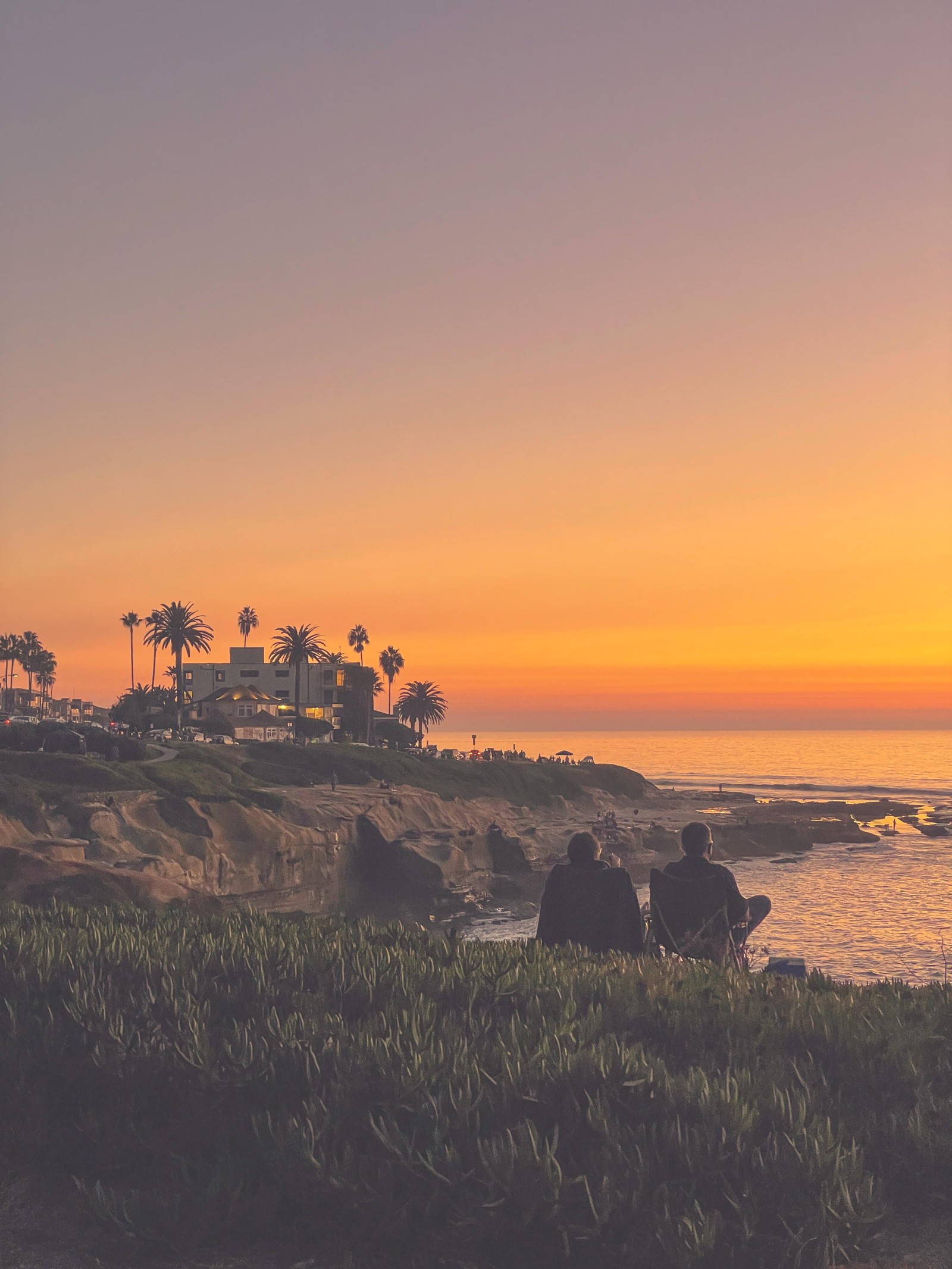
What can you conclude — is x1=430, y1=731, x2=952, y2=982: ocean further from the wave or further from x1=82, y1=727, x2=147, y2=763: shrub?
the wave

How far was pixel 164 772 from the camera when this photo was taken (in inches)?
1890

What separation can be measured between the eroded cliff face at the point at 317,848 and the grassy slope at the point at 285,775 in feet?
7.31

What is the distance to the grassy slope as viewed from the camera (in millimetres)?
42094

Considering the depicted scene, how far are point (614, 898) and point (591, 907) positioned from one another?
201mm

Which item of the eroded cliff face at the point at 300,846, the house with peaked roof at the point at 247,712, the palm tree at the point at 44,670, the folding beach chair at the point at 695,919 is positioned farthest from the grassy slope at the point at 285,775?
the palm tree at the point at 44,670

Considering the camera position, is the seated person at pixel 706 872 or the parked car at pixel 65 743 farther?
the parked car at pixel 65 743

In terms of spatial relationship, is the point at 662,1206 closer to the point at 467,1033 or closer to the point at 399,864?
the point at 467,1033

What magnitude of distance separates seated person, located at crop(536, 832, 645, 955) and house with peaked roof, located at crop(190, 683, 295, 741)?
4007 inches

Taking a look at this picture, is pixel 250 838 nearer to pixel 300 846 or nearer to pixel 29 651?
pixel 300 846

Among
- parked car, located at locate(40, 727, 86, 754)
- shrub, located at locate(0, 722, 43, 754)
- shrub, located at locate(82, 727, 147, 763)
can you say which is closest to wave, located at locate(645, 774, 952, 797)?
shrub, located at locate(82, 727, 147, 763)

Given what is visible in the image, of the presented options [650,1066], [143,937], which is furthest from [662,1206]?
[143,937]

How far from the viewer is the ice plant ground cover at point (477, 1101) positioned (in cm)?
439

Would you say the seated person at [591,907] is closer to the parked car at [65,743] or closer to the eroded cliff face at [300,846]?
the eroded cliff face at [300,846]

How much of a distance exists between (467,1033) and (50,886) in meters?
12.4
